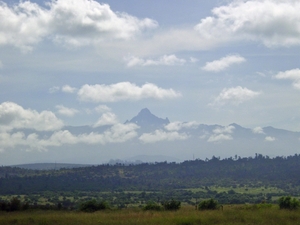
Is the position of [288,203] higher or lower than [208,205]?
higher

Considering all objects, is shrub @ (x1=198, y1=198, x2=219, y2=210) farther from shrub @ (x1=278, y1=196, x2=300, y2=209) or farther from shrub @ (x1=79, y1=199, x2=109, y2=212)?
shrub @ (x1=79, y1=199, x2=109, y2=212)

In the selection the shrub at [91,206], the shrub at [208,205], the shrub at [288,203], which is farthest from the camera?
the shrub at [91,206]

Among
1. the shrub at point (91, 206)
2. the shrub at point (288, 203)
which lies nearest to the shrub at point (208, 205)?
the shrub at point (288, 203)

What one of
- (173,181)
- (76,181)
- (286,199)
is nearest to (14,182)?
(76,181)

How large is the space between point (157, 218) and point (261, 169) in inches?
7282

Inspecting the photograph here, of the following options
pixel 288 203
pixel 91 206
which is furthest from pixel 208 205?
pixel 91 206

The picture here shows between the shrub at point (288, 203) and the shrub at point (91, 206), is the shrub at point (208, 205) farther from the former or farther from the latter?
the shrub at point (91, 206)

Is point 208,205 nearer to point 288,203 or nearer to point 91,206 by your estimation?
point 288,203

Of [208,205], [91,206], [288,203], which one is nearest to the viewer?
[288,203]

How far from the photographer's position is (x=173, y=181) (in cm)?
18438

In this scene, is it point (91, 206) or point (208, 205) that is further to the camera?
point (91, 206)

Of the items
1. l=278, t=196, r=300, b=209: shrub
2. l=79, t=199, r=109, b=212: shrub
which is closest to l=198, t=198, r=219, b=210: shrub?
l=278, t=196, r=300, b=209: shrub

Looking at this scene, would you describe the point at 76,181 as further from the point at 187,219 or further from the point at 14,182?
the point at 187,219

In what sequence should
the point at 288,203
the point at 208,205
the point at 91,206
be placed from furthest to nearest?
the point at 91,206 → the point at 208,205 → the point at 288,203
